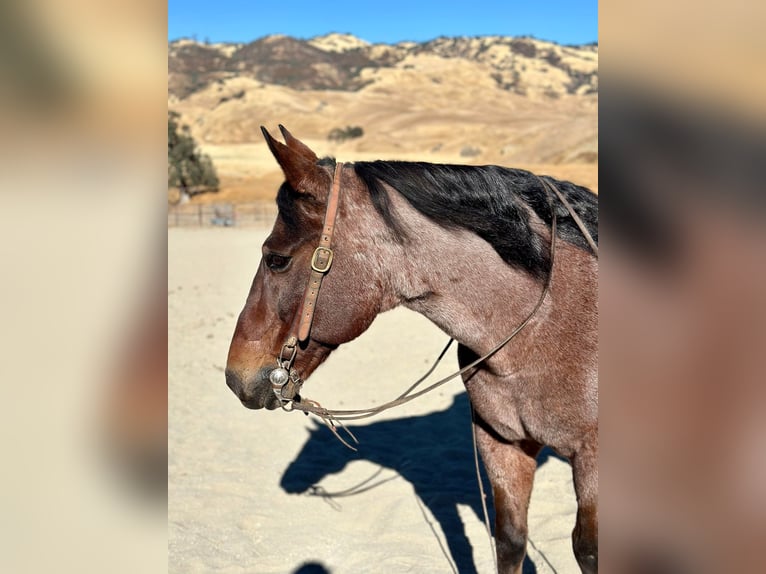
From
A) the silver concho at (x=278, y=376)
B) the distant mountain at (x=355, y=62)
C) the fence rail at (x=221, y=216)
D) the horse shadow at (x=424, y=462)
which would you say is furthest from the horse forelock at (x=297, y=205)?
the distant mountain at (x=355, y=62)

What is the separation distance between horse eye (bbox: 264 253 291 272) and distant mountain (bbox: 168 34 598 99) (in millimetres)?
87813

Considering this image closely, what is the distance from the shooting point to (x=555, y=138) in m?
48.1

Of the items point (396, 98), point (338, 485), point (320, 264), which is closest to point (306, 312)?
point (320, 264)

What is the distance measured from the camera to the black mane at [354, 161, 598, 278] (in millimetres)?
2570

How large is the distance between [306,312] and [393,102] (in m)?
77.5

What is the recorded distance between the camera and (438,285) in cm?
259

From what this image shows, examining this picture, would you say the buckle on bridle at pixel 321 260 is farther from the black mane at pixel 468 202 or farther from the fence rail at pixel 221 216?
the fence rail at pixel 221 216

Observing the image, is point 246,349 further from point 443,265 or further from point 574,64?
point 574,64

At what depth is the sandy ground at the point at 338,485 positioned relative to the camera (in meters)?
4.42

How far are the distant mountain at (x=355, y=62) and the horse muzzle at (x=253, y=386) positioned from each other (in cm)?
8785

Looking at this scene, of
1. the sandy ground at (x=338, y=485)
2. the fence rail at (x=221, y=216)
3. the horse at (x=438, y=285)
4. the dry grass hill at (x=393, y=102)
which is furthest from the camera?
the dry grass hill at (x=393, y=102)

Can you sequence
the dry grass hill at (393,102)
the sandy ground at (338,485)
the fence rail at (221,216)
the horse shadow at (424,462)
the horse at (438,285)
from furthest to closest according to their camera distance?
the dry grass hill at (393,102), the fence rail at (221,216), the horse shadow at (424,462), the sandy ground at (338,485), the horse at (438,285)
